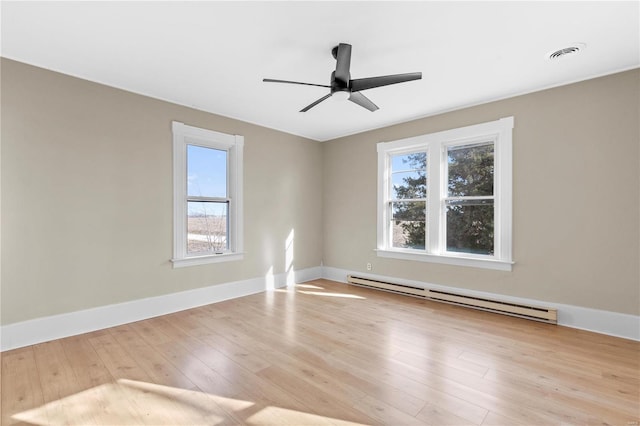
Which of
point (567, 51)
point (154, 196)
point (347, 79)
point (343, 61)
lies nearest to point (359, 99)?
point (347, 79)

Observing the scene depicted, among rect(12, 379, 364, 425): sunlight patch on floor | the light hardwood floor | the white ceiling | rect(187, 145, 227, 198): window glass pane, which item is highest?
the white ceiling

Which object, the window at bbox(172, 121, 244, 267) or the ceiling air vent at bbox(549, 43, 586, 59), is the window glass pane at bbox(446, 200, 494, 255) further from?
the window at bbox(172, 121, 244, 267)

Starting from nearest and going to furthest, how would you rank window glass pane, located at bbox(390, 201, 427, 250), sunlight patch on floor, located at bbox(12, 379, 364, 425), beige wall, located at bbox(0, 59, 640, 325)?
sunlight patch on floor, located at bbox(12, 379, 364, 425), beige wall, located at bbox(0, 59, 640, 325), window glass pane, located at bbox(390, 201, 427, 250)

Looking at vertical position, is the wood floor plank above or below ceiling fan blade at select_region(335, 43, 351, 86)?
below

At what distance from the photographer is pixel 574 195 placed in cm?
339

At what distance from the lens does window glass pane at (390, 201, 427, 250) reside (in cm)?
475

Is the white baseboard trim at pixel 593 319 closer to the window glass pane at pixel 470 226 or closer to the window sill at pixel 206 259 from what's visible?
the window glass pane at pixel 470 226

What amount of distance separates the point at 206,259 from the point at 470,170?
4000mm

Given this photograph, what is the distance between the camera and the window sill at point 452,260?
388 cm

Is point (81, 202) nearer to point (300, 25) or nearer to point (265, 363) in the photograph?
point (265, 363)

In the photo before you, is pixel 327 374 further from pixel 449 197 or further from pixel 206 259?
pixel 449 197

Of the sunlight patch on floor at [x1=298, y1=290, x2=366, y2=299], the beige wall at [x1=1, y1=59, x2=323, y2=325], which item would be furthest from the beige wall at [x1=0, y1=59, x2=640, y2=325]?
the sunlight patch on floor at [x1=298, y1=290, x2=366, y2=299]

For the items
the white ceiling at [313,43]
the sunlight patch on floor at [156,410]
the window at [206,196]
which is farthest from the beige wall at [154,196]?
the sunlight patch on floor at [156,410]

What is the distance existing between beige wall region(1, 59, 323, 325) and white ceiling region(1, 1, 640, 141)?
307 millimetres
